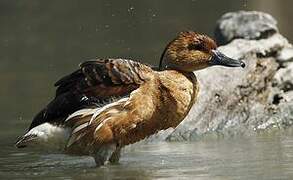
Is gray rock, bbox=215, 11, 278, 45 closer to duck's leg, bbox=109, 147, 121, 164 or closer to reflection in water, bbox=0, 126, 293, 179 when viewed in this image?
reflection in water, bbox=0, 126, 293, 179

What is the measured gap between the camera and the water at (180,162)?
8406mm

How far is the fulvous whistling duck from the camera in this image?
8.86 metres

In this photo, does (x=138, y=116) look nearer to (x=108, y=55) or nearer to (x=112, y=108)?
(x=112, y=108)

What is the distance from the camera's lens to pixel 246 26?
1295cm

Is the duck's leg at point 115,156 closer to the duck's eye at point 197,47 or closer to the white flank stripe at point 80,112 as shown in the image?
the white flank stripe at point 80,112

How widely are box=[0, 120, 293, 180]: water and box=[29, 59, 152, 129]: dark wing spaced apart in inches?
19.0

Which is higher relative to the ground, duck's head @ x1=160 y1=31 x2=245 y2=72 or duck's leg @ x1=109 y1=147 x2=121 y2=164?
→ duck's head @ x1=160 y1=31 x2=245 y2=72

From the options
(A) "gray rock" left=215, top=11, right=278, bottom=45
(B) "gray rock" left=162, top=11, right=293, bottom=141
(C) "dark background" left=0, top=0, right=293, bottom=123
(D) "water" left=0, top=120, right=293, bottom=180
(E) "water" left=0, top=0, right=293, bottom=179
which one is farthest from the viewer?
(C) "dark background" left=0, top=0, right=293, bottom=123

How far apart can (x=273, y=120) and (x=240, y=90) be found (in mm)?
468

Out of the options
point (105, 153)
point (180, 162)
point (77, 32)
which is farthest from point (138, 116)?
point (77, 32)

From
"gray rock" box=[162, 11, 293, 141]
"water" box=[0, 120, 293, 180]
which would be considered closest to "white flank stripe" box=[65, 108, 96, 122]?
"water" box=[0, 120, 293, 180]

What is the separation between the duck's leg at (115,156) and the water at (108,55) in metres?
0.06

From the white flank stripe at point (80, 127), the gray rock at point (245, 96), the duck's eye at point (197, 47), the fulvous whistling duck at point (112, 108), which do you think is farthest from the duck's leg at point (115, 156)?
the gray rock at point (245, 96)

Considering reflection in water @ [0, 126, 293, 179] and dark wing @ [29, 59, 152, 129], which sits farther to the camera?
dark wing @ [29, 59, 152, 129]
